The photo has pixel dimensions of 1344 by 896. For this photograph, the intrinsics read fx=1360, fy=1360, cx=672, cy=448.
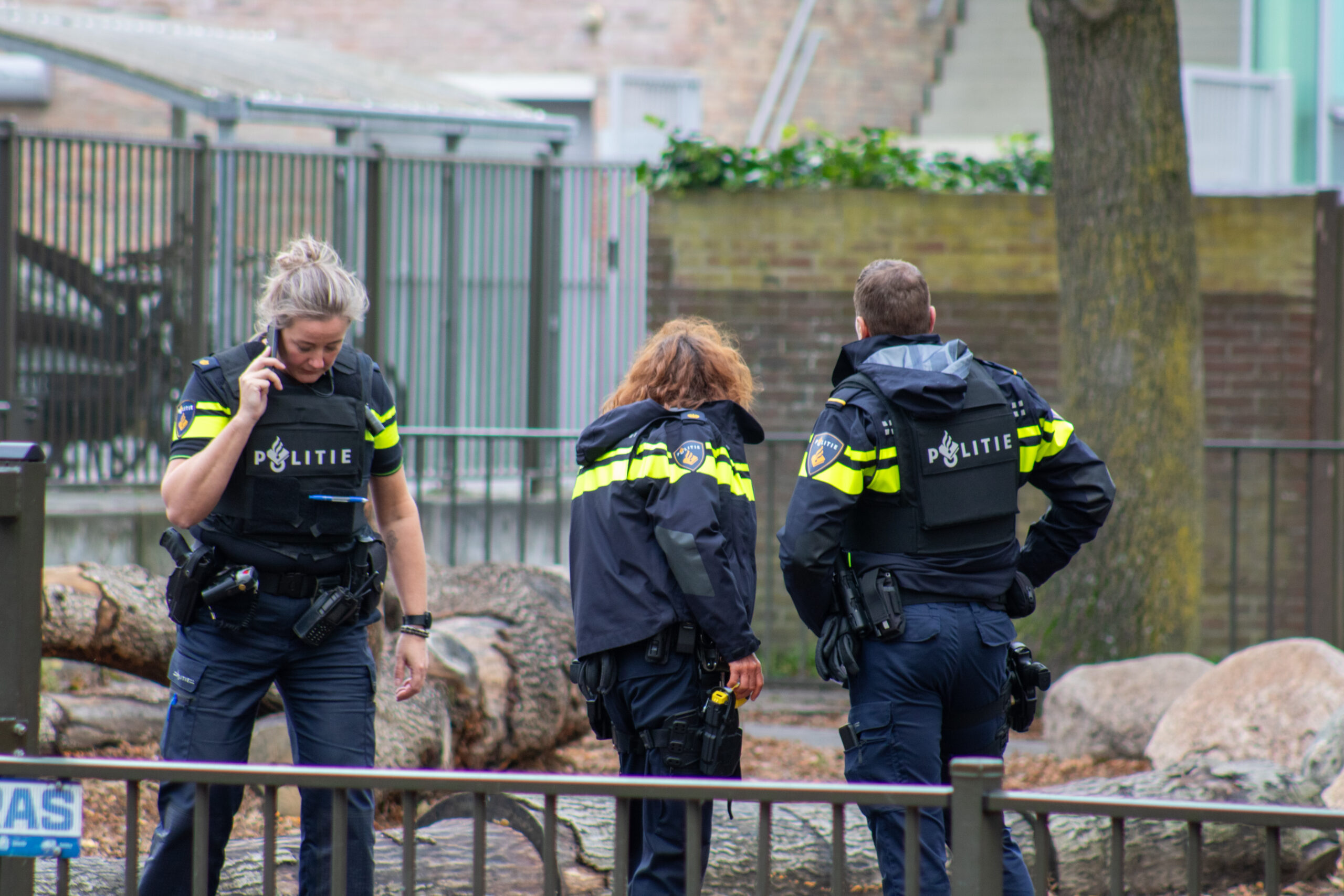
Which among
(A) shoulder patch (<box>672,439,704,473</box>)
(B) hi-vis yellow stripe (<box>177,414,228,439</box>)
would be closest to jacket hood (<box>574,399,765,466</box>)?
(A) shoulder patch (<box>672,439,704,473</box>)

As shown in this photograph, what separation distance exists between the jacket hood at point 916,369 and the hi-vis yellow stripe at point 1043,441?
274 mm

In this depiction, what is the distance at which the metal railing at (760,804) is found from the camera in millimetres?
2244

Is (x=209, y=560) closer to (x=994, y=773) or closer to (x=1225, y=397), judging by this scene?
(x=994, y=773)

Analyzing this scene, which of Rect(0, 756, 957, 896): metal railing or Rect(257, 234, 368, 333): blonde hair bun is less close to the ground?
Rect(257, 234, 368, 333): blonde hair bun

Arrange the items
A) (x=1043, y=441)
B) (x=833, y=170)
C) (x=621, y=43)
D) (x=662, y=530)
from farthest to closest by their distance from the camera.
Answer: (x=621, y=43)
(x=833, y=170)
(x=1043, y=441)
(x=662, y=530)

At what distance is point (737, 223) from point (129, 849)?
21.1 feet

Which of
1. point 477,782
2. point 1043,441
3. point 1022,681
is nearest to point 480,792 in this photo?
point 477,782

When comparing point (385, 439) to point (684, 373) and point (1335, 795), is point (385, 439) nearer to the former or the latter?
point (684, 373)

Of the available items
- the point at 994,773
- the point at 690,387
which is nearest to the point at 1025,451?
the point at 690,387

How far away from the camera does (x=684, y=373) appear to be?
12.2ft

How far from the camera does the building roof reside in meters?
9.38

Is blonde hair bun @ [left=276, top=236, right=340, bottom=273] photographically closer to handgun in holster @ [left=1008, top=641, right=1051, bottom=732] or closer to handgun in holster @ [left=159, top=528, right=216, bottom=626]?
handgun in holster @ [left=159, top=528, right=216, bottom=626]

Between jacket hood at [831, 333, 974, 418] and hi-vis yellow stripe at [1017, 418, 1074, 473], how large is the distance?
10.8 inches

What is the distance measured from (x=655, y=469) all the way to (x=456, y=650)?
2263mm
